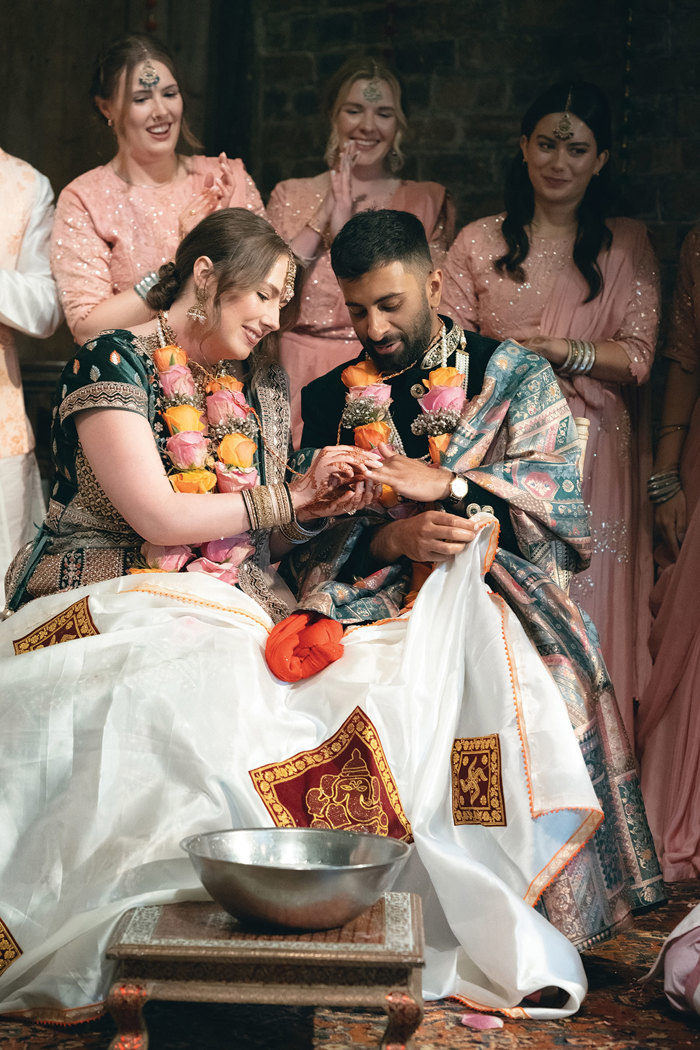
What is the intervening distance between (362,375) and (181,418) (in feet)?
1.82

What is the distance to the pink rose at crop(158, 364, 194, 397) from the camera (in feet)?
10.1

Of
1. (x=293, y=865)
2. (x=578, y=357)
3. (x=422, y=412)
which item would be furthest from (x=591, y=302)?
(x=293, y=865)

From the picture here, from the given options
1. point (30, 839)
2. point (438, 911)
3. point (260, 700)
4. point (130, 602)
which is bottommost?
point (438, 911)

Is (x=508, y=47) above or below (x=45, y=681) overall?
above

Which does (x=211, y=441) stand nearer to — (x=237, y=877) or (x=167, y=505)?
(x=167, y=505)

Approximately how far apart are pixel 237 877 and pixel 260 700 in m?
0.63

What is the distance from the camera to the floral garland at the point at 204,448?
304 centimetres

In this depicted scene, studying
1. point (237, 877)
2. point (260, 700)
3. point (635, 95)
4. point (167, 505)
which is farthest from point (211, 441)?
point (635, 95)

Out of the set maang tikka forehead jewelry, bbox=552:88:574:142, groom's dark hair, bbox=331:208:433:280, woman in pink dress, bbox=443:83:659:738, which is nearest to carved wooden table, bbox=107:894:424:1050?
groom's dark hair, bbox=331:208:433:280

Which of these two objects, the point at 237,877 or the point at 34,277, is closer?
the point at 237,877

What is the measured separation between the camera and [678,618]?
4039 millimetres

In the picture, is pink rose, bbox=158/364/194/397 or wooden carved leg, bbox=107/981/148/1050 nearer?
wooden carved leg, bbox=107/981/148/1050

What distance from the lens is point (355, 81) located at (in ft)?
14.9

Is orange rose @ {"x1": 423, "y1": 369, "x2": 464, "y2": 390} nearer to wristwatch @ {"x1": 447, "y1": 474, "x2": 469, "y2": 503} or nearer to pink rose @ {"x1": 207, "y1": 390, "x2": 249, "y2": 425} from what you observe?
wristwatch @ {"x1": 447, "y1": 474, "x2": 469, "y2": 503}
